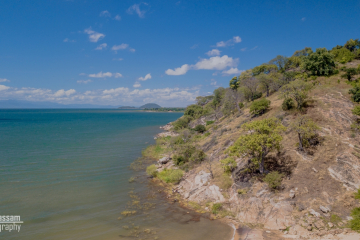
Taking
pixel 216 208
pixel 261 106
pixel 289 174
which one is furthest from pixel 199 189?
pixel 261 106

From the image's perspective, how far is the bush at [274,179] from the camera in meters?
22.6

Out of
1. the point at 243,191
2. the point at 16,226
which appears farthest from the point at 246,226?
the point at 16,226

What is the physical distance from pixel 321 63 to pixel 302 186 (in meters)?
42.3

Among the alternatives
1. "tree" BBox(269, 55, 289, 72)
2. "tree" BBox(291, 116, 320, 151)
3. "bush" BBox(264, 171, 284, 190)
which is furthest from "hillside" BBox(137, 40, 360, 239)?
"tree" BBox(269, 55, 289, 72)

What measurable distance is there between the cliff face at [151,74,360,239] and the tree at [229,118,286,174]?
8.57 feet

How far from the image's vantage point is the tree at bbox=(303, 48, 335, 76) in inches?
1917

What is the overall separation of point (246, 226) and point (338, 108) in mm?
27026

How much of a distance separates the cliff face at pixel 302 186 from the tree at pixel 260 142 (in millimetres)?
2612

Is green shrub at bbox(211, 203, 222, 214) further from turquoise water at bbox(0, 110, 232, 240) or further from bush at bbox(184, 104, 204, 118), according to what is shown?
bush at bbox(184, 104, 204, 118)

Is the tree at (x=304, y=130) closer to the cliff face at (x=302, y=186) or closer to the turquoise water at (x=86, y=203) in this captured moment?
the cliff face at (x=302, y=186)

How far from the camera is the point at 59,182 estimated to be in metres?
32.7

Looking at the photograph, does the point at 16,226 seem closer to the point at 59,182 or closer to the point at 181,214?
the point at 59,182

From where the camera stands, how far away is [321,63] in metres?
49.1

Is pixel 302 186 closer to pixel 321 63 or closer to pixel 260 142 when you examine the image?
pixel 260 142
